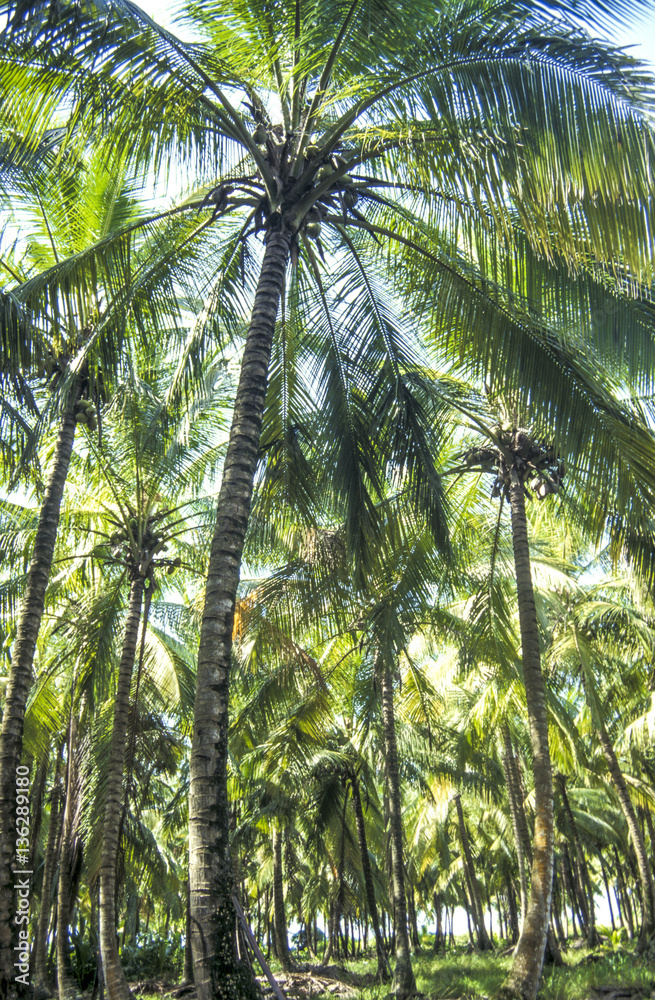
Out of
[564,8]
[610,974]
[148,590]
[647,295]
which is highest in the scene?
[564,8]

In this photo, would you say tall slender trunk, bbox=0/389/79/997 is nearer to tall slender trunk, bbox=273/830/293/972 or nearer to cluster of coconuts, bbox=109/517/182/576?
cluster of coconuts, bbox=109/517/182/576

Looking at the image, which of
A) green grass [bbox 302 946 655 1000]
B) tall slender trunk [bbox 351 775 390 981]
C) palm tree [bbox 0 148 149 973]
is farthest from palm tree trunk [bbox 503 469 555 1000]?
tall slender trunk [bbox 351 775 390 981]

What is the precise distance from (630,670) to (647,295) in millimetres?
15440

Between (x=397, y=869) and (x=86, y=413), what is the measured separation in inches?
347

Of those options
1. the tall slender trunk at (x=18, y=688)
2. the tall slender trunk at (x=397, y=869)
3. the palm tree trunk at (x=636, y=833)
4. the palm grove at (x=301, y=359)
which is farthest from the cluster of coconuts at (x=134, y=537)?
the palm tree trunk at (x=636, y=833)

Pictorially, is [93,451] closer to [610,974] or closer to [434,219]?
[434,219]

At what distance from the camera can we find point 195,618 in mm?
13734

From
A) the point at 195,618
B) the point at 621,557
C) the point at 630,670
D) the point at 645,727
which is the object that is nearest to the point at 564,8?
the point at 621,557

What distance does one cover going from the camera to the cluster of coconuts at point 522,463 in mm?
10445

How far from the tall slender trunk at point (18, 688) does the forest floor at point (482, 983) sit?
563 centimetres

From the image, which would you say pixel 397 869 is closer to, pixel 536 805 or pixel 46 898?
pixel 536 805

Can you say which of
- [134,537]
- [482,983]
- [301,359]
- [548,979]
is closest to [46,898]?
[482,983]

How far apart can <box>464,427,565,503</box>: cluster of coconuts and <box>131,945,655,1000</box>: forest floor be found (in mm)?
7462

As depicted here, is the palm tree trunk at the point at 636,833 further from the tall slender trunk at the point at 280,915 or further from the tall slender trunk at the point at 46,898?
the tall slender trunk at the point at 46,898
